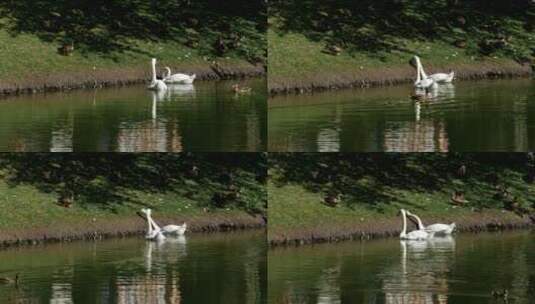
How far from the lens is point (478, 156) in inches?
2886

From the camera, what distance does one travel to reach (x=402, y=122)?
196ft

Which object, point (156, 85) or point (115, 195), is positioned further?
point (156, 85)

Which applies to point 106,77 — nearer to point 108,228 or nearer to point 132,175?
point 132,175

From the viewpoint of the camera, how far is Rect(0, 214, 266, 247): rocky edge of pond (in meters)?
61.2

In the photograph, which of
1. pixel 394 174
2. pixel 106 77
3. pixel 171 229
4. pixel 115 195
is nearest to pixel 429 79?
pixel 394 174

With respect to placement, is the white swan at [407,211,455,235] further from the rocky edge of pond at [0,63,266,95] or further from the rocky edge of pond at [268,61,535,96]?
the rocky edge of pond at [0,63,266,95]

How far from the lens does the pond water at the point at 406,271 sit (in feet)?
166

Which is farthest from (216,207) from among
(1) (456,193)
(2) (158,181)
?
(1) (456,193)

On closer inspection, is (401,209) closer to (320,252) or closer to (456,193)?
(456,193)

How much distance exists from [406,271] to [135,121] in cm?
1027

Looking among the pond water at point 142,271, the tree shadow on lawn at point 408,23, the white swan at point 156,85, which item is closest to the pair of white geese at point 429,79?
the tree shadow on lawn at point 408,23

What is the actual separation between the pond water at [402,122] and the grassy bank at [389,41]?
361 centimetres

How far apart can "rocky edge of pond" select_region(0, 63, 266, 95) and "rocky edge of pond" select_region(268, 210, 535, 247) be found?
869cm

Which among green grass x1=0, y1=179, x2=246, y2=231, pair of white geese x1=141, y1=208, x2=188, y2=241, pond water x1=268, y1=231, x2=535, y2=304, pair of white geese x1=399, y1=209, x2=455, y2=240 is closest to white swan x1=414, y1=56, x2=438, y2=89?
pair of white geese x1=399, y1=209, x2=455, y2=240
